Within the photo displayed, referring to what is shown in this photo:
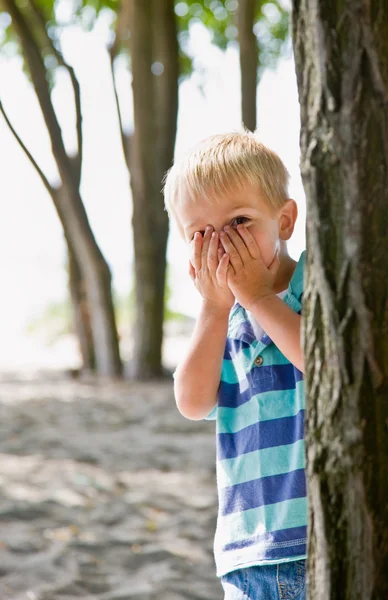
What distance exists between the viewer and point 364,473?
1.18 m

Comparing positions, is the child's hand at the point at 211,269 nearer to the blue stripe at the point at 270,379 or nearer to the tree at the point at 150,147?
the blue stripe at the point at 270,379

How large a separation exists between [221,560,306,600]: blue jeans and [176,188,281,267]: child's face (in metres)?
0.70

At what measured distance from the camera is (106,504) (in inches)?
182

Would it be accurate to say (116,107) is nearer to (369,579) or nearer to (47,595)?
(47,595)

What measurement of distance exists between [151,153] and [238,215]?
805cm

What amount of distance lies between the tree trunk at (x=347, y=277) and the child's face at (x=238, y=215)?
558mm

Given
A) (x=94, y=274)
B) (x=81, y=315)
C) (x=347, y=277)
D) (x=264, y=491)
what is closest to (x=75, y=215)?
(x=94, y=274)

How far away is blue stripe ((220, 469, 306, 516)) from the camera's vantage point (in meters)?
1.74

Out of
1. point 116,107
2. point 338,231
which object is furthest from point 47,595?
point 116,107

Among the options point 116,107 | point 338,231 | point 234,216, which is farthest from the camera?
point 116,107

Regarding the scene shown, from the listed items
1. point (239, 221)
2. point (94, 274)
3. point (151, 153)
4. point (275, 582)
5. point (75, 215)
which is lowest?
point (275, 582)

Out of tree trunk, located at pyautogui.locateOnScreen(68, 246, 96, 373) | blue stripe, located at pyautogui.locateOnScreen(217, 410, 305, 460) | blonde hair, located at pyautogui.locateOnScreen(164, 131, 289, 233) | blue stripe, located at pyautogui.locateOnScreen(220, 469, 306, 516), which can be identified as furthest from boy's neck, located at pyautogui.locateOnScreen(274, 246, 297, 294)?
tree trunk, located at pyautogui.locateOnScreen(68, 246, 96, 373)

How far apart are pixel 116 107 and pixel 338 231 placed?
961 centimetres

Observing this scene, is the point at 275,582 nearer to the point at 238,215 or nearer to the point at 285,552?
the point at 285,552
